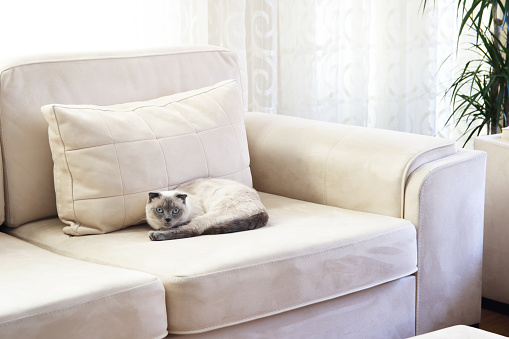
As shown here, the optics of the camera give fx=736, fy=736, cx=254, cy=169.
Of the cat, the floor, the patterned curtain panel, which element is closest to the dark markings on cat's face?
the cat

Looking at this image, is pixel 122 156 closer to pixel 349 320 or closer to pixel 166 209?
pixel 166 209

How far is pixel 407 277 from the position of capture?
2.15 m

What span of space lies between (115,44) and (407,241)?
4.64 feet

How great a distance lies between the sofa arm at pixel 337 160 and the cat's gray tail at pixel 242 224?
1.16ft

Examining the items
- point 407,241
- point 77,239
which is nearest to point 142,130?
point 77,239

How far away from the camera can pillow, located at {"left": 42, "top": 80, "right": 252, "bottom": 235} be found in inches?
79.0

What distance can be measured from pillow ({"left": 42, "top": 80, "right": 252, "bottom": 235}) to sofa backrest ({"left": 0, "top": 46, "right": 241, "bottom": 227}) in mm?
94

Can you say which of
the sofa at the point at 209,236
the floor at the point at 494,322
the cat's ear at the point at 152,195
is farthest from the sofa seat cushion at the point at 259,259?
the floor at the point at 494,322

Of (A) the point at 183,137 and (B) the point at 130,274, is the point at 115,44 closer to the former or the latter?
(A) the point at 183,137

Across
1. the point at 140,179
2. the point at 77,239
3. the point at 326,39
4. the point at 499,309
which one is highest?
the point at 326,39

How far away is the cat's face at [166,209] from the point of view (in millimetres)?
1980

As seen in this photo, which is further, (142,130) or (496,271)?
(496,271)

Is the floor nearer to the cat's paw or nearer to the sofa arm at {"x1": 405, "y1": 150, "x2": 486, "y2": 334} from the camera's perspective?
the sofa arm at {"x1": 405, "y1": 150, "x2": 486, "y2": 334}

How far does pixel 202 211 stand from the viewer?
6.86 ft
